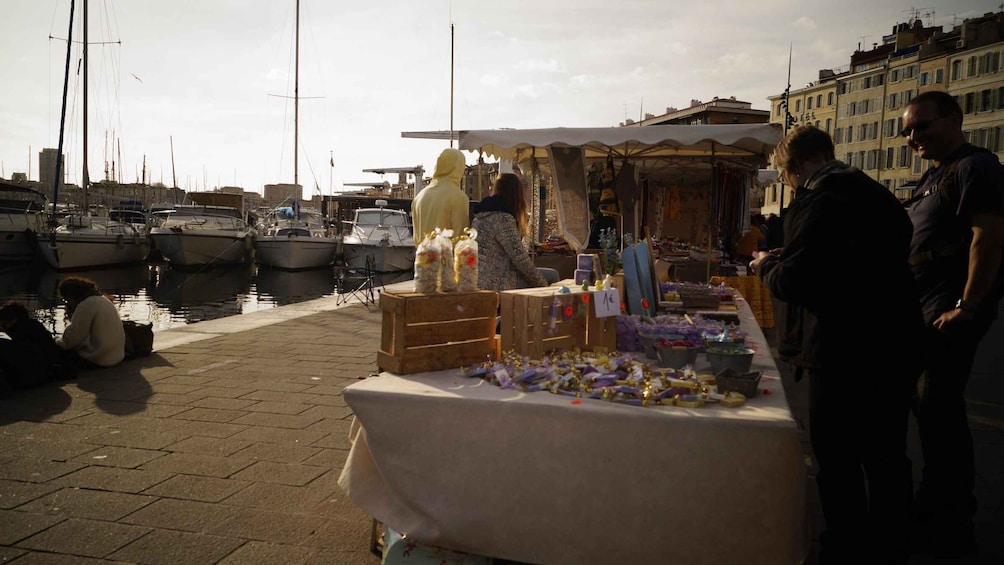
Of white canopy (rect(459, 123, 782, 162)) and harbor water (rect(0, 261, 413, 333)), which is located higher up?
white canopy (rect(459, 123, 782, 162))

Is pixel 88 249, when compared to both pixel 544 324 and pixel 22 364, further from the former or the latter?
pixel 544 324

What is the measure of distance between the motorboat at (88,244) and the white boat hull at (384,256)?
7991 millimetres

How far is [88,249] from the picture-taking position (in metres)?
23.7

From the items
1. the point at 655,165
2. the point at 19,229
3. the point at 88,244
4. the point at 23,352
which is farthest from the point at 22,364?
the point at 19,229

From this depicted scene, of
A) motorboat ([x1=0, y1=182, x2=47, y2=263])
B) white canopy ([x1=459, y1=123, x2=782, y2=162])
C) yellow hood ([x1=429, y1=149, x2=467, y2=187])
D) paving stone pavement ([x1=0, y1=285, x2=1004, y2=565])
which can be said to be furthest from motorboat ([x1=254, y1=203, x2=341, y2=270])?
yellow hood ([x1=429, y1=149, x2=467, y2=187])

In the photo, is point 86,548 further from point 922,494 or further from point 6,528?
point 922,494

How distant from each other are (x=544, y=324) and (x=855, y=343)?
1.36 m

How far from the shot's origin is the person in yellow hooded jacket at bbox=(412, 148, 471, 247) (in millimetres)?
4426

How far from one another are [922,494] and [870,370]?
3.66ft

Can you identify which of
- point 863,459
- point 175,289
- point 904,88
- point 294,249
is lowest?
point 175,289

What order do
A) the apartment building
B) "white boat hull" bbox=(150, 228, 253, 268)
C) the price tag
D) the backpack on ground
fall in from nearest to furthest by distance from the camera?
the price tag < the backpack on ground < "white boat hull" bbox=(150, 228, 253, 268) < the apartment building

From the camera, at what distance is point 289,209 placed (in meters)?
32.5

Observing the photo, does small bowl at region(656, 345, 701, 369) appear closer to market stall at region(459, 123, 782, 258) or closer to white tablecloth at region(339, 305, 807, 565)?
white tablecloth at region(339, 305, 807, 565)

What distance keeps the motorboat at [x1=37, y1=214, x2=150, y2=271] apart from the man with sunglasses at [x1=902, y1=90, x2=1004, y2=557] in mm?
25783
